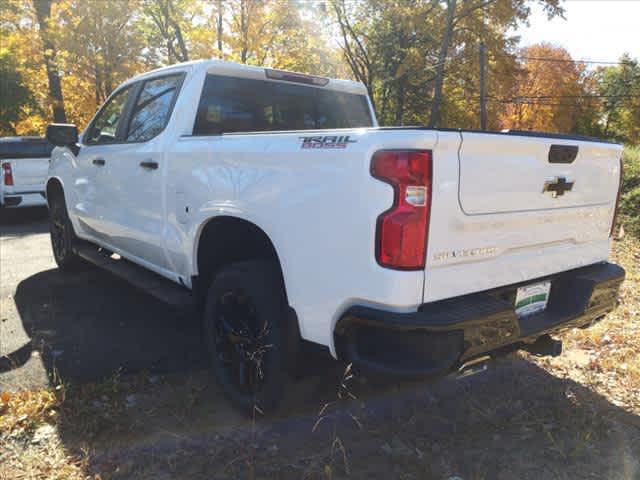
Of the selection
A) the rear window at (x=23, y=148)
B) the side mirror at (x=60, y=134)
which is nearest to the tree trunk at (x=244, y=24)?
the rear window at (x=23, y=148)

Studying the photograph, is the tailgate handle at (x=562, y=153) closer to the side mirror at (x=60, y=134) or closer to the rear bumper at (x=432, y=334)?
the rear bumper at (x=432, y=334)

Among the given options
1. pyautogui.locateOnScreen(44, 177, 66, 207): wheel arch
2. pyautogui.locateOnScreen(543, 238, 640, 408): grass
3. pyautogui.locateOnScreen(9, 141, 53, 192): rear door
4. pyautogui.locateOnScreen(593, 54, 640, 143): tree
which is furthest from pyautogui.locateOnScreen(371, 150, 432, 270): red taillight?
pyautogui.locateOnScreen(593, 54, 640, 143): tree

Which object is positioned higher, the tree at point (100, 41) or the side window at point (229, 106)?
the tree at point (100, 41)

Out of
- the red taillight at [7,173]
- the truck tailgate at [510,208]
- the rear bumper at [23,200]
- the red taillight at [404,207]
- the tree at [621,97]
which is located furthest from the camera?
the tree at [621,97]

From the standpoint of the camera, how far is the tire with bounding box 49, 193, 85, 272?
5.47 meters

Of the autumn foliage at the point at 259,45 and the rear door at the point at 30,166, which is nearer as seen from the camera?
the rear door at the point at 30,166

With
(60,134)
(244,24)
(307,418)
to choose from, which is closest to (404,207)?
(307,418)

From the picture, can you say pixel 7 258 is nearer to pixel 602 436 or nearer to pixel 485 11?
pixel 602 436

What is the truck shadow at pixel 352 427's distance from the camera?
8.14 ft

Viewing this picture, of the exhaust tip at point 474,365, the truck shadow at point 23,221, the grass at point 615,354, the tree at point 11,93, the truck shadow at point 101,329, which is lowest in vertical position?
the truck shadow at point 23,221

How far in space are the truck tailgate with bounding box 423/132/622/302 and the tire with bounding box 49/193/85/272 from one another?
4.60m

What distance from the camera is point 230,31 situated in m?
18.8

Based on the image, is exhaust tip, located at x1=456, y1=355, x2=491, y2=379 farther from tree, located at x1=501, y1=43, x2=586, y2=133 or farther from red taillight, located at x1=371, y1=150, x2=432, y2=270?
tree, located at x1=501, y1=43, x2=586, y2=133

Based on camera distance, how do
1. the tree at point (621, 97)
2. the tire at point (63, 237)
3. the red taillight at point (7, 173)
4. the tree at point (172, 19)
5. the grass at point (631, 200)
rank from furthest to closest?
the tree at point (621, 97)
the tree at point (172, 19)
the red taillight at point (7, 173)
the grass at point (631, 200)
the tire at point (63, 237)
